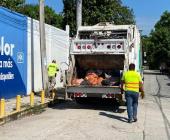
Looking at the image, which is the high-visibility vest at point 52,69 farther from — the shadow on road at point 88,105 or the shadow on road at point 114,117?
the shadow on road at point 114,117

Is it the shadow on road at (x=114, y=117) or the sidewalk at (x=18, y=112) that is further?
the shadow on road at (x=114, y=117)

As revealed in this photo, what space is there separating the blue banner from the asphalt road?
104 inches

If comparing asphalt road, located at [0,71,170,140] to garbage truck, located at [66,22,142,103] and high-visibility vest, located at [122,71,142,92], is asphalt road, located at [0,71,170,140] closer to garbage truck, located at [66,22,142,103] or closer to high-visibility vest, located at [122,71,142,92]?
garbage truck, located at [66,22,142,103]

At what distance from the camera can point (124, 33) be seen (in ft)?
64.6

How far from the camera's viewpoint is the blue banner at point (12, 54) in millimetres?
19422

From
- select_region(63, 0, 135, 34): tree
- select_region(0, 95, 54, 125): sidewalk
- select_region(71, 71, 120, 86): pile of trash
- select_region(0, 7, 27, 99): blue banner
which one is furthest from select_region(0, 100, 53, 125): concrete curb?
select_region(63, 0, 135, 34): tree

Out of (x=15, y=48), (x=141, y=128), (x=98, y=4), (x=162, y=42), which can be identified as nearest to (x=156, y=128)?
(x=141, y=128)

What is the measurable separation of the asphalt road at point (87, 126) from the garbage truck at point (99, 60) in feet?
2.45

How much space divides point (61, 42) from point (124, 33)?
11613mm

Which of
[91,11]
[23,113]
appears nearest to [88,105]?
[23,113]

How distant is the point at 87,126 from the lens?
1362 centimetres

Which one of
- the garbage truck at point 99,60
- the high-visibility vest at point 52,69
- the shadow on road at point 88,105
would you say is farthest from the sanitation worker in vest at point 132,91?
the high-visibility vest at point 52,69

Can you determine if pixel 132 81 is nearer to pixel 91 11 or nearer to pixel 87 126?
pixel 87 126

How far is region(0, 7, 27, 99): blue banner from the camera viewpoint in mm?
19422
